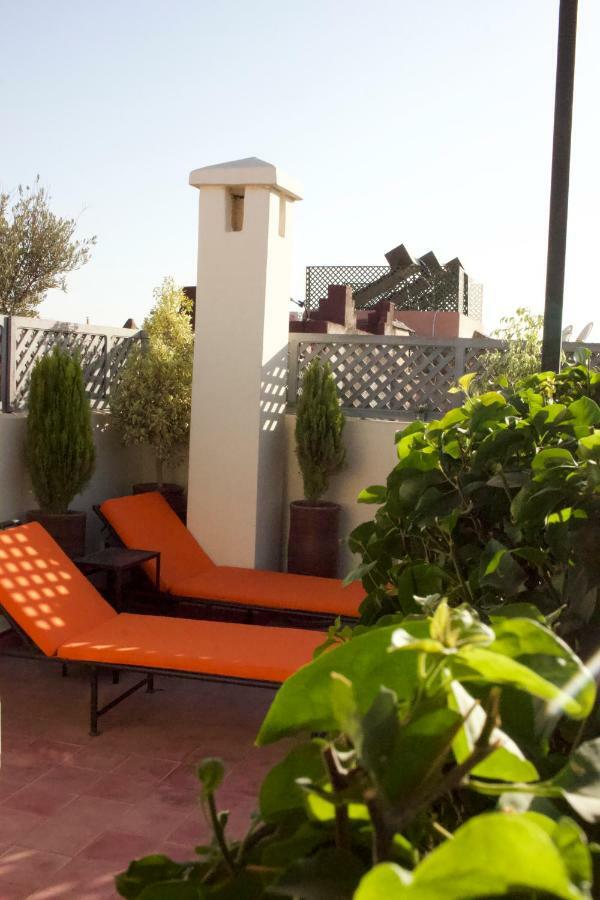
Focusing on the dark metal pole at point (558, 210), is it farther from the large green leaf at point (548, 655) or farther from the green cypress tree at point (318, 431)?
the green cypress tree at point (318, 431)

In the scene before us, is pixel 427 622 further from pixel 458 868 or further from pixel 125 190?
pixel 125 190

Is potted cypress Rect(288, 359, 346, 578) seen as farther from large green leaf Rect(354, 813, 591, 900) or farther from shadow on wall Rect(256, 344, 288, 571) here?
large green leaf Rect(354, 813, 591, 900)

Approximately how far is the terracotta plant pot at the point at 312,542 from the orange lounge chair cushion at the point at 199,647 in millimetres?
1694

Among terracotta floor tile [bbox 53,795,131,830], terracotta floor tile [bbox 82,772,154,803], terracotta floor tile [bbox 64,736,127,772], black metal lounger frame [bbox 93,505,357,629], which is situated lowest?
terracotta floor tile [bbox 53,795,131,830]

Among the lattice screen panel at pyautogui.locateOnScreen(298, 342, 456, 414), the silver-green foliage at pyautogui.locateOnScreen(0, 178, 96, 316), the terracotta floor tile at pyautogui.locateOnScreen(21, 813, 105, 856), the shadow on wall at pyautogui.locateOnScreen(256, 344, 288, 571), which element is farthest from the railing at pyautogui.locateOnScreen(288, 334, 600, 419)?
the silver-green foliage at pyautogui.locateOnScreen(0, 178, 96, 316)

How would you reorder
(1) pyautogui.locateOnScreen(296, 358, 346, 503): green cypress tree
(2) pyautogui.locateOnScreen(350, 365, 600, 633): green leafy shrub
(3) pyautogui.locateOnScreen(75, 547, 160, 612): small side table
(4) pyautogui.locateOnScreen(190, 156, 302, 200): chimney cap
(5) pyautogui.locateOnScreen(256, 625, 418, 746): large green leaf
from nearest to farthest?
(5) pyautogui.locateOnScreen(256, 625, 418, 746): large green leaf
(2) pyautogui.locateOnScreen(350, 365, 600, 633): green leafy shrub
(3) pyautogui.locateOnScreen(75, 547, 160, 612): small side table
(4) pyautogui.locateOnScreen(190, 156, 302, 200): chimney cap
(1) pyautogui.locateOnScreen(296, 358, 346, 503): green cypress tree

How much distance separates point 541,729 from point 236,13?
8.59 m

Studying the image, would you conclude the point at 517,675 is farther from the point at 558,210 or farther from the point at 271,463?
the point at 271,463

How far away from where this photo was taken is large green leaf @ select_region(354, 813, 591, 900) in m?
0.27

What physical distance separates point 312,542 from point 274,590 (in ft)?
3.04

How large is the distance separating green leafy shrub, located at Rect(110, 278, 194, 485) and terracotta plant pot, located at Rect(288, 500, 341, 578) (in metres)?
1.21

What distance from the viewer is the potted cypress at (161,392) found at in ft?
23.4

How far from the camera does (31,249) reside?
16.2 meters

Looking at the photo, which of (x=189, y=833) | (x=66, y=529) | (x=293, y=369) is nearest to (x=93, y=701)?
(x=189, y=833)
